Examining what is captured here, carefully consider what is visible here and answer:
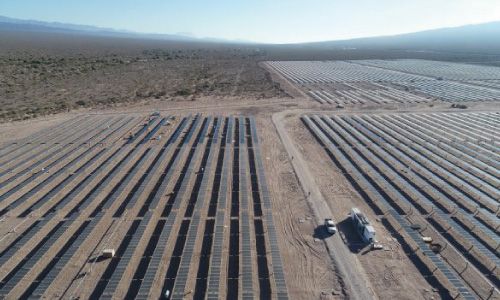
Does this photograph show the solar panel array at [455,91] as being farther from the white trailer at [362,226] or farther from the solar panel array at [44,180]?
the solar panel array at [44,180]

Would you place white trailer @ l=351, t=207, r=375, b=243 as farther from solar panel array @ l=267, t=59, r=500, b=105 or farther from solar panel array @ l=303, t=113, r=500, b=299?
solar panel array @ l=267, t=59, r=500, b=105

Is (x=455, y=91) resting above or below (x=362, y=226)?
above

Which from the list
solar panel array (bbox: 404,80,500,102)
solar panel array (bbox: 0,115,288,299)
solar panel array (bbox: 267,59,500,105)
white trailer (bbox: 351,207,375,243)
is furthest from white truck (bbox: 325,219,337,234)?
solar panel array (bbox: 404,80,500,102)

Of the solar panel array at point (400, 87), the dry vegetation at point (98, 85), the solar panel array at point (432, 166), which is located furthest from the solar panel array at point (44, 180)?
the solar panel array at point (400, 87)

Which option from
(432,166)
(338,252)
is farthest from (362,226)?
(432,166)

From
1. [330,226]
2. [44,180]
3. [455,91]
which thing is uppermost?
[455,91]

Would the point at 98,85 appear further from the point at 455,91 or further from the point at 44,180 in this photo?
the point at 455,91
